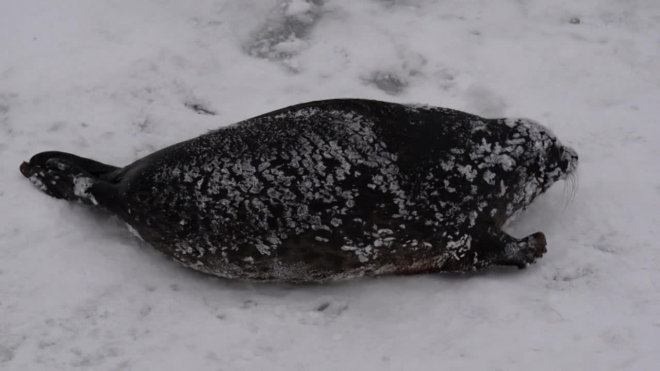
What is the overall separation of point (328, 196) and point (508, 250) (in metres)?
0.88

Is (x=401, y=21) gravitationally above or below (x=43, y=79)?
above

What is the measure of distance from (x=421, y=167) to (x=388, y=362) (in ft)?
2.87

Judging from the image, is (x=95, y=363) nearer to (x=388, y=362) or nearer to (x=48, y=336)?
(x=48, y=336)

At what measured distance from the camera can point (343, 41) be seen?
4.46 meters

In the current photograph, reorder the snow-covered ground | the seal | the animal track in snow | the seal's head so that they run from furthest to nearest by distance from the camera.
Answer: the animal track in snow < the seal's head < the seal < the snow-covered ground

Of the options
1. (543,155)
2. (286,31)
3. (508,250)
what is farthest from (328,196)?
(286,31)

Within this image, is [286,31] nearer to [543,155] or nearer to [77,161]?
[77,161]

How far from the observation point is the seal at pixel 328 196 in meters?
2.95

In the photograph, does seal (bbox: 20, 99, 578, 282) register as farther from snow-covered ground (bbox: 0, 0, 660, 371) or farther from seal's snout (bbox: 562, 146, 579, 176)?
seal's snout (bbox: 562, 146, 579, 176)

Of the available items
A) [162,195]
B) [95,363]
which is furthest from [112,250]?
[95,363]

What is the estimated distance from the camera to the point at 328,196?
116 inches

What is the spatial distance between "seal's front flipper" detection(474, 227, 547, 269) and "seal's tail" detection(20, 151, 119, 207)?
1717mm

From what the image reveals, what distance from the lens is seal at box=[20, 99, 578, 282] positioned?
9.68 feet

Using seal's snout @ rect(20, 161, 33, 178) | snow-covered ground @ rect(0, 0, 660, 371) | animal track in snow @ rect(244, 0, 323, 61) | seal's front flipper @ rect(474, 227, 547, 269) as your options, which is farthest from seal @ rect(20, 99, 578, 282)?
animal track in snow @ rect(244, 0, 323, 61)
